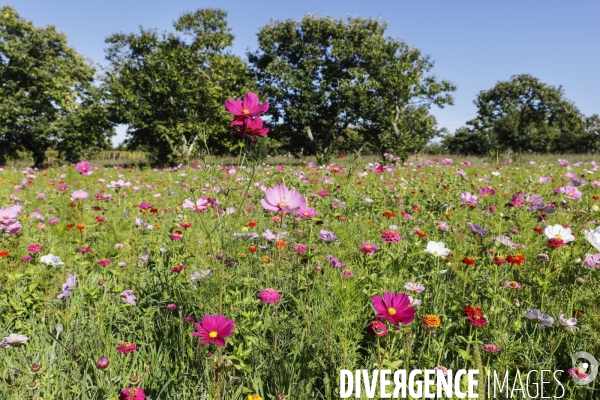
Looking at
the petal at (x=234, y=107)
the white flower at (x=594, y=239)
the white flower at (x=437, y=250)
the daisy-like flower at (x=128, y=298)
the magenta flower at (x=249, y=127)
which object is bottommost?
the daisy-like flower at (x=128, y=298)

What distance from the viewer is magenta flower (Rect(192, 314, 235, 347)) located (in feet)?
3.54

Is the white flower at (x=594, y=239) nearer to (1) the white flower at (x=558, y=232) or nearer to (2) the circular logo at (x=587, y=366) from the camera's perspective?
(2) the circular logo at (x=587, y=366)

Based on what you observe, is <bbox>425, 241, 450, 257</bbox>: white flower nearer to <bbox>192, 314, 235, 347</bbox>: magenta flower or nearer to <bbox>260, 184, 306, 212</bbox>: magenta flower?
<bbox>260, 184, 306, 212</bbox>: magenta flower

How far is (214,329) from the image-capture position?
1.11 metres

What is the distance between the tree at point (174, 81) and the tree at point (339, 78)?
2.68 metres

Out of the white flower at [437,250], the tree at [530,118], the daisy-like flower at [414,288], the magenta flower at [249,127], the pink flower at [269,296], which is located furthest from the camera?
the tree at [530,118]

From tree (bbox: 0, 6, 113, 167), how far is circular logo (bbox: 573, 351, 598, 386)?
2407 centimetres

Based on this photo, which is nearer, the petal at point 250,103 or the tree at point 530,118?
→ the petal at point 250,103

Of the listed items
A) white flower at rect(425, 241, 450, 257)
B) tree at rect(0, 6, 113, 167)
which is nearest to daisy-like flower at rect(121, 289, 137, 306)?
white flower at rect(425, 241, 450, 257)

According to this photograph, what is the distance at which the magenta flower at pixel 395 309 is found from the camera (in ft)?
3.51

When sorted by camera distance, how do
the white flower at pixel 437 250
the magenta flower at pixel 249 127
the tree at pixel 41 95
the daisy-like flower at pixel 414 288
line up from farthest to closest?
the tree at pixel 41 95 → the white flower at pixel 437 250 → the daisy-like flower at pixel 414 288 → the magenta flower at pixel 249 127

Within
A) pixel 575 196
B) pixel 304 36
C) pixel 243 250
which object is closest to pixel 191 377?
pixel 243 250

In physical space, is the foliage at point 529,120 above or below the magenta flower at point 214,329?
above

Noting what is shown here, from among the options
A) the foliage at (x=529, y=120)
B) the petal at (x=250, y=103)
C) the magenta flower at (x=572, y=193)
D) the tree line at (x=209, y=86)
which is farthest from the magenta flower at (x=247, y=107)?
the foliage at (x=529, y=120)
